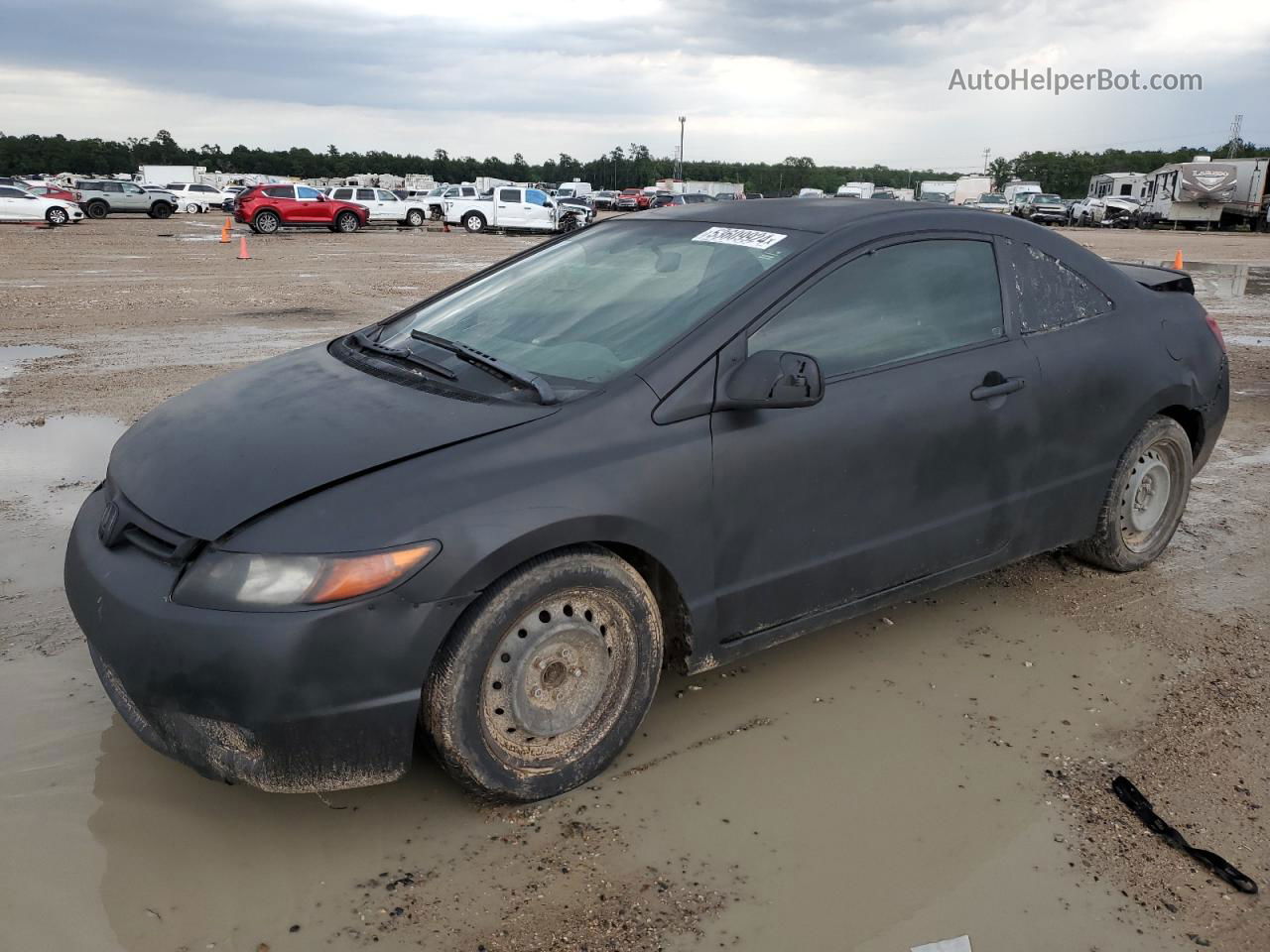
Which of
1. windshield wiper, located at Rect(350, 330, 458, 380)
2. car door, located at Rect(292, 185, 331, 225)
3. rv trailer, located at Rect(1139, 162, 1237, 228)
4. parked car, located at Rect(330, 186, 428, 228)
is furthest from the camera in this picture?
rv trailer, located at Rect(1139, 162, 1237, 228)

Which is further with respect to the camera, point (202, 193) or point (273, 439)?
point (202, 193)

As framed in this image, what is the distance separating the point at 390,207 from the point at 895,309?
38448mm

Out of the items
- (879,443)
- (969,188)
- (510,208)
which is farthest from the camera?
(969,188)

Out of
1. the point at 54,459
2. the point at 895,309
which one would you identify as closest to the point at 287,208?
the point at 54,459

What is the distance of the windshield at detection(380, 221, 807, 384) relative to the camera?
312 cm

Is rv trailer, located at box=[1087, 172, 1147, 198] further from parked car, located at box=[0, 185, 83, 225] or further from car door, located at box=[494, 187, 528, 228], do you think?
parked car, located at box=[0, 185, 83, 225]

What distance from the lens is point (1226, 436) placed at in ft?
22.6

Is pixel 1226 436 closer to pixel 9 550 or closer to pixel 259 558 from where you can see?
pixel 259 558

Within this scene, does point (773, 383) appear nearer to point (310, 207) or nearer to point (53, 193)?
point (310, 207)

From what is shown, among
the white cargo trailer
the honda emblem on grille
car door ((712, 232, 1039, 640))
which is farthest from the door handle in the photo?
the white cargo trailer

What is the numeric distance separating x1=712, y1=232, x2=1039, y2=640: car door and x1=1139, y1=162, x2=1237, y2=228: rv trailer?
48.3m

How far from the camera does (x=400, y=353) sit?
11.2 feet

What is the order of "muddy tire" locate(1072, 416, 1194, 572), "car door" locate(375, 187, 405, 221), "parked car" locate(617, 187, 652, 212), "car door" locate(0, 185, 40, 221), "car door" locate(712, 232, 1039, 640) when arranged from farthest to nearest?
"parked car" locate(617, 187, 652, 212) → "car door" locate(375, 187, 405, 221) → "car door" locate(0, 185, 40, 221) → "muddy tire" locate(1072, 416, 1194, 572) → "car door" locate(712, 232, 1039, 640)

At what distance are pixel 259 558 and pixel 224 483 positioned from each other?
31 centimetres
